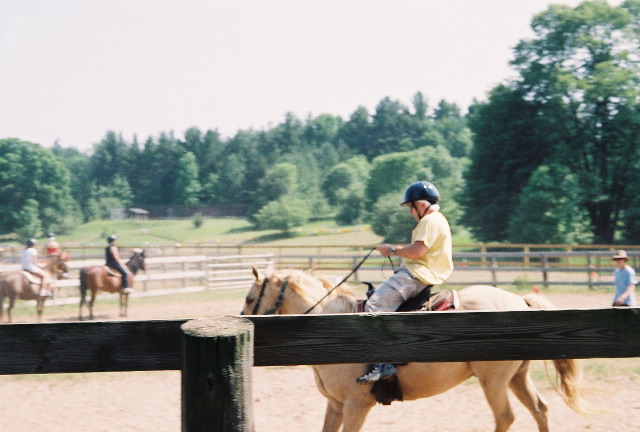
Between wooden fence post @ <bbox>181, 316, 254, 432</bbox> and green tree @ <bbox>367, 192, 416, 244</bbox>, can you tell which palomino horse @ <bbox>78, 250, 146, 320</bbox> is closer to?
wooden fence post @ <bbox>181, 316, 254, 432</bbox>

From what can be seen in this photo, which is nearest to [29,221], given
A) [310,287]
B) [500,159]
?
[500,159]

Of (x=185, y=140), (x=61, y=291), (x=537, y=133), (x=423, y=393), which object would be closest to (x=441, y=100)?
(x=185, y=140)

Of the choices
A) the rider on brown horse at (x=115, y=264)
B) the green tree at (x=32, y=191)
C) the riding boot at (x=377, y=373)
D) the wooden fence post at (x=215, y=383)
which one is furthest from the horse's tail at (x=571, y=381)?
the green tree at (x=32, y=191)

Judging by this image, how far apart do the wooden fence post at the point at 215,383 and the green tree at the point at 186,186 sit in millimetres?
114042

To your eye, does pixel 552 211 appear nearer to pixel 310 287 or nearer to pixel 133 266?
pixel 133 266

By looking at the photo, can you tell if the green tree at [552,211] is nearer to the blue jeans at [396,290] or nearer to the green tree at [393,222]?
the green tree at [393,222]

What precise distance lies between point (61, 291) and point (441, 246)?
2005 cm

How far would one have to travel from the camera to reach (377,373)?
4598 mm

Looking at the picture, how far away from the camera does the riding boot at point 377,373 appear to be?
4.55 meters

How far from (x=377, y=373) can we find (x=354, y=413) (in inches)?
16.2

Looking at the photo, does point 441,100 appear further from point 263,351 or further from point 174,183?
point 263,351

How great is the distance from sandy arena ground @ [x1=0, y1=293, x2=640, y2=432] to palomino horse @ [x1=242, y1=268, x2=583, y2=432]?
0.68 m

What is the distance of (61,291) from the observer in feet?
72.5

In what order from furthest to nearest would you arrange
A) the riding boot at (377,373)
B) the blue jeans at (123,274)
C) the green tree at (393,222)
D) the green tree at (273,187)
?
1. the green tree at (273,187)
2. the green tree at (393,222)
3. the blue jeans at (123,274)
4. the riding boot at (377,373)
